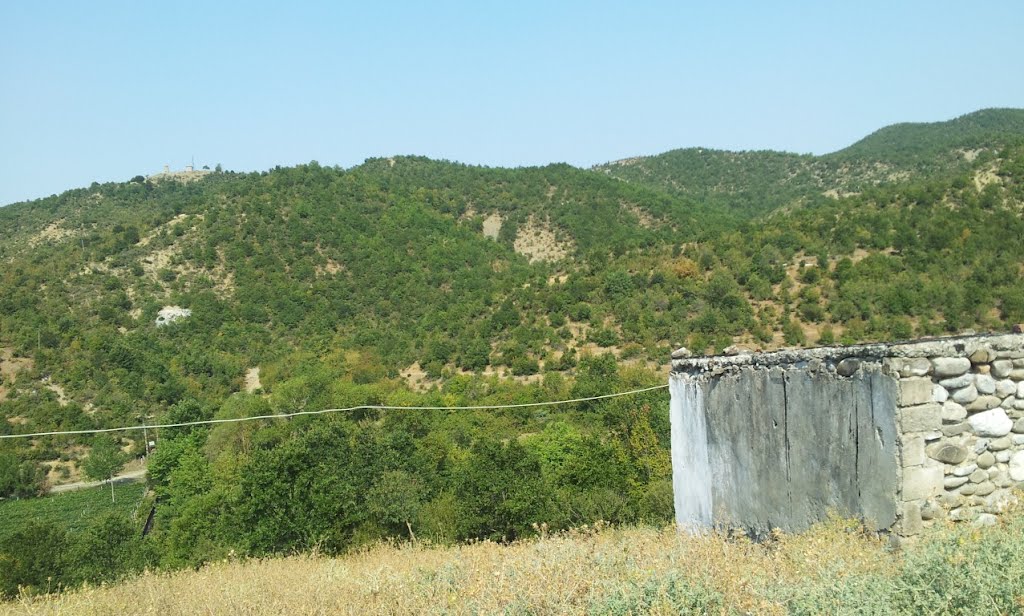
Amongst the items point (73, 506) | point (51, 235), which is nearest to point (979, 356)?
point (73, 506)

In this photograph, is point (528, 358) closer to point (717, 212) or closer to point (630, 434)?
point (630, 434)

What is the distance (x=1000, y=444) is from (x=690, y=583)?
11.1 feet

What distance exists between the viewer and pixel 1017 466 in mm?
6199

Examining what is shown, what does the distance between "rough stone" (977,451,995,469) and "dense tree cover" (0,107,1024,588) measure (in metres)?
10.6

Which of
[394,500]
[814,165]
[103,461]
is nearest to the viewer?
[394,500]

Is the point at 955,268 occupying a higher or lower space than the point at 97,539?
higher

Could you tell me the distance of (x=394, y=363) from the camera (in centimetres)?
4691

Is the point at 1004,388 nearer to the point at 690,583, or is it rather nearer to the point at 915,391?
the point at 915,391

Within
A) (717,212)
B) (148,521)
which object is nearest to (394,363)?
(148,521)

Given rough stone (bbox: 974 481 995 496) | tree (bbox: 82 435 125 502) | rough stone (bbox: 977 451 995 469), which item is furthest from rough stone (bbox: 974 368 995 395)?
tree (bbox: 82 435 125 502)

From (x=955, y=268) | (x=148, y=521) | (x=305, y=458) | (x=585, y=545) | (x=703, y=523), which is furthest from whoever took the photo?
(x=148, y=521)

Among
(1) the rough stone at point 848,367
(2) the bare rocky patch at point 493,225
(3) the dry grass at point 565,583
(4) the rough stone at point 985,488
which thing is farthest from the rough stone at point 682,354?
(2) the bare rocky patch at point 493,225

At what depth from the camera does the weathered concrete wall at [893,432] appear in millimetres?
5977

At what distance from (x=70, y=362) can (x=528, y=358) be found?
27079 millimetres
